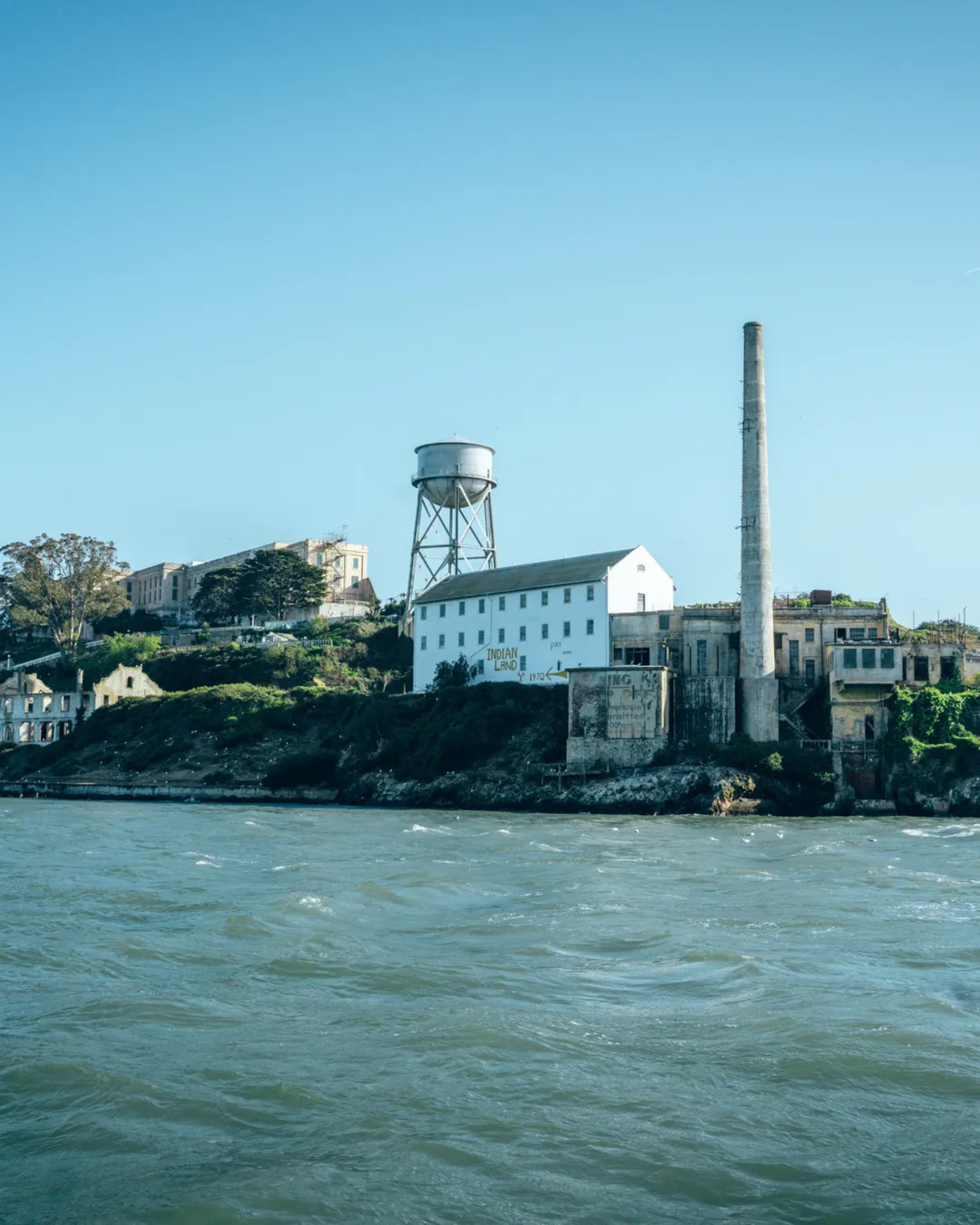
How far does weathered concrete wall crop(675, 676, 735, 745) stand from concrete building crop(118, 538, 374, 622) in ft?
153

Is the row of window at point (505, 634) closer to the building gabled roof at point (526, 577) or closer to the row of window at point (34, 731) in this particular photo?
the building gabled roof at point (526, 577)

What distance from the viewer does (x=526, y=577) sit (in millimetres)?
67500

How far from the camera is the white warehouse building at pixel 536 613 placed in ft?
203

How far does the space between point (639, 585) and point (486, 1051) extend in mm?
50416

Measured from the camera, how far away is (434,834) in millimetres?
41375

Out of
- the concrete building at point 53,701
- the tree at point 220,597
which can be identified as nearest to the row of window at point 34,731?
the concrete building at point 53,701

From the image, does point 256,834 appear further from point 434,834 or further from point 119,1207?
point 119,1207

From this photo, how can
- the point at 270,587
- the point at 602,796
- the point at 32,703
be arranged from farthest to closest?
the point at 270,587
the point at 32,703
the point at 602,796

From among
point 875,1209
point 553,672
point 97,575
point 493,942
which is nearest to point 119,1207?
point 875,1209

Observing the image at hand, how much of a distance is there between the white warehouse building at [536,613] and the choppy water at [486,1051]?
34262 mm

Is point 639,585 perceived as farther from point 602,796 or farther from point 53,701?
point 53,701

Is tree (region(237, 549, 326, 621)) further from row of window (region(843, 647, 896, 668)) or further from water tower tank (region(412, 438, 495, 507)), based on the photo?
row of window (region(843, 647, 896, 668))

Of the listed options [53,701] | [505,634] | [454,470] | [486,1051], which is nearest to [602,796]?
[505,634]

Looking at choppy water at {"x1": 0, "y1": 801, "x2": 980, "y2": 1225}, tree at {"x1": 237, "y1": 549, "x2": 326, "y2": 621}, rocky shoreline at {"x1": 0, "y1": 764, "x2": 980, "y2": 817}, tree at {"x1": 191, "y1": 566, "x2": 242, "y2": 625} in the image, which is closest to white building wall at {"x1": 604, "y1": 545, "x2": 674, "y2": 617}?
rocky shoreline at {"x1": 0, "y1": 764, "x2": 980, "y2": 817}
